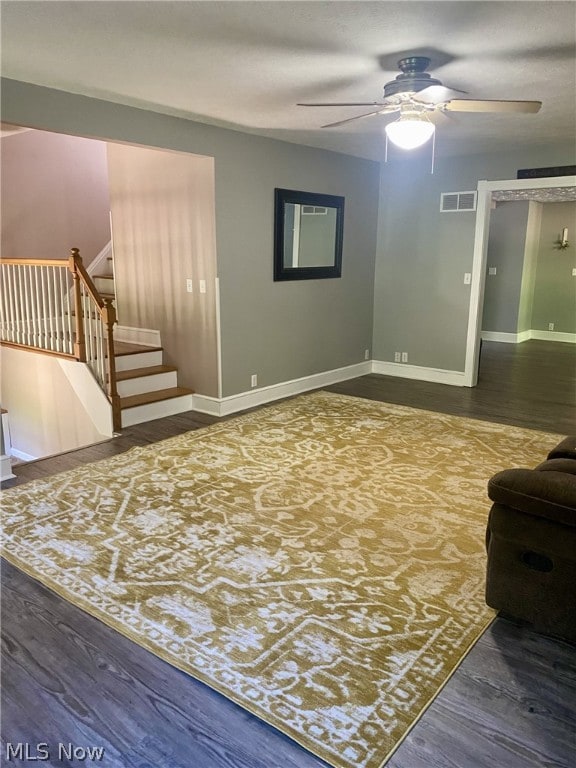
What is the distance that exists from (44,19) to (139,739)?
3.00 meters

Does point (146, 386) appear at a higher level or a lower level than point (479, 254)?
lower

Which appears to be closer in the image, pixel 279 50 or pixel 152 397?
pixel 279 50

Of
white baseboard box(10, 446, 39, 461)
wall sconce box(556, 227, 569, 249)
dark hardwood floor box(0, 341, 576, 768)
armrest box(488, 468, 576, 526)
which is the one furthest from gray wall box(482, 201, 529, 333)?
dark hardwood floor box(0, 341, 576, 768)

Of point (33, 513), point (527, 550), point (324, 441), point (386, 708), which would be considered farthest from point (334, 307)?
point (386, 708)

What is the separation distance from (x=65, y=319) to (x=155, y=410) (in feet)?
6.25

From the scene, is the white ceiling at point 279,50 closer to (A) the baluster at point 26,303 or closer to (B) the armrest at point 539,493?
(B) the armrest at point 539,493

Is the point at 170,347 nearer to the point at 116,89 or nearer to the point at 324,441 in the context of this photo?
the point at 324,441

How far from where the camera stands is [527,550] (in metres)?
2.29

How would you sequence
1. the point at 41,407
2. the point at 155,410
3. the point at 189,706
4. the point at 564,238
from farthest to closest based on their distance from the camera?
the point at 564,238, the point at 41,407, the point at 155,410, the point at 189,706

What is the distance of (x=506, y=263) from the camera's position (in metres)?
9.88

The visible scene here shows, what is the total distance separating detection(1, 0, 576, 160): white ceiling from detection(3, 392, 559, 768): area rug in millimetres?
2566

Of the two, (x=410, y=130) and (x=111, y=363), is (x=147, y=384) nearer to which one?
(x=111, y=363)

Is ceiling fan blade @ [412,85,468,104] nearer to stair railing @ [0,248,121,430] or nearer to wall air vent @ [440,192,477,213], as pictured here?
stair railing @ [0,248,121,430]

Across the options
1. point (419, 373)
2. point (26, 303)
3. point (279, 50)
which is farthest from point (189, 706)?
point (419, 373)
